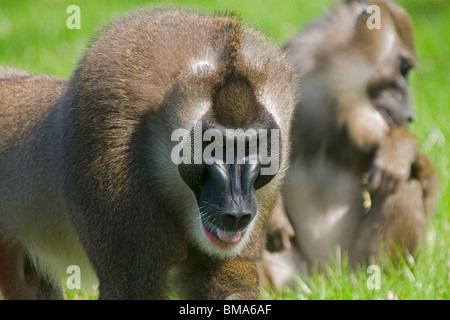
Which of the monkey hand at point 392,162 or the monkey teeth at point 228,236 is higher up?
the monkey teeth at point 228,236

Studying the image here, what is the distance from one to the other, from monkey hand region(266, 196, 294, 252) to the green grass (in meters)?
0.27

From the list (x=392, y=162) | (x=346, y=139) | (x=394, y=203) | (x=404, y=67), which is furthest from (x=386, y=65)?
(x=394, y=203)

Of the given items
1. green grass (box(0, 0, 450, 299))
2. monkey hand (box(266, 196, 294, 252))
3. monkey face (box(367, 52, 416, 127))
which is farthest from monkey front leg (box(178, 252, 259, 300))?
monkey face (box(367, 52, 416, 127))

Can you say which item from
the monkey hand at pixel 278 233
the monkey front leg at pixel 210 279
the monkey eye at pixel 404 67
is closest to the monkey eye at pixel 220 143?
the monkey front leg at pixel 210 279

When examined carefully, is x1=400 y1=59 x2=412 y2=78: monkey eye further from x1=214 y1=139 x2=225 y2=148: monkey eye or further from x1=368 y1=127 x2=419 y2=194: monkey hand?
x1=214 y1=139 x2=225 y2=148: monkey eye

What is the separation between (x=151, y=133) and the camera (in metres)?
3.90

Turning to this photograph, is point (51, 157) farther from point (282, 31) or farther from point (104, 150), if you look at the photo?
point (282, 31)

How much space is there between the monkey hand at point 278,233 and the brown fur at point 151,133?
1.48 meters

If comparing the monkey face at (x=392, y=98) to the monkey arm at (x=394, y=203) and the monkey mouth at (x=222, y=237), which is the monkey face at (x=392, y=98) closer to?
the monkey arm at (x=394, y=203)

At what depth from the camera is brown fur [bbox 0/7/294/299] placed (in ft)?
12.5

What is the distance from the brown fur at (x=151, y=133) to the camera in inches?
150

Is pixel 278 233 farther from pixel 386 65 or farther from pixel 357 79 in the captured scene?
pixel 386 65

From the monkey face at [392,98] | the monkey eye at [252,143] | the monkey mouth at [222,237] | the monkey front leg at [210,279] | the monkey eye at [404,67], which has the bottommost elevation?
the monkey front leg at [210,279]
